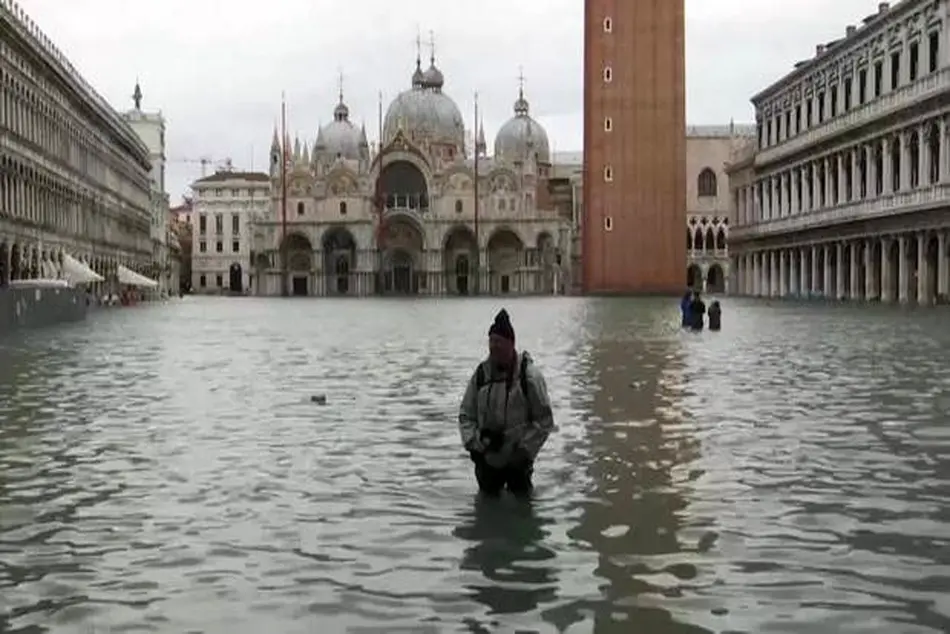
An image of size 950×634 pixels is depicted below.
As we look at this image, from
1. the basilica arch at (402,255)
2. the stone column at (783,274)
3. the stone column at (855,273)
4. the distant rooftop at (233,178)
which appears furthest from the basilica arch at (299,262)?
the stone column at (855,273)

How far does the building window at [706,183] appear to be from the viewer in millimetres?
122188

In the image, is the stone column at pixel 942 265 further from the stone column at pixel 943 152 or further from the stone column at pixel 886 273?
the stone column at pixel 886 273

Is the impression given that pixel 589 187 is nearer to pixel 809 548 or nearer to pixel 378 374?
pixel 378 374

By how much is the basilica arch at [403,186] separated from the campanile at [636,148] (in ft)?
116

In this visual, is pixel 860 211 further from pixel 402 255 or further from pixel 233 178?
pixel 233 178

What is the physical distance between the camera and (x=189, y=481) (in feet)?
35.9

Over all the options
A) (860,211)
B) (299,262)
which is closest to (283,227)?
(299,262)

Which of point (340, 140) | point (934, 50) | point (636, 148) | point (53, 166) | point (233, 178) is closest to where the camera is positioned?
point (934, 50)

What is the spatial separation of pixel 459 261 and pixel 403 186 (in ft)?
27.4

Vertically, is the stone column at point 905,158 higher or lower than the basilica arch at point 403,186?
lower

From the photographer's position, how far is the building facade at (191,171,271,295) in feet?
477

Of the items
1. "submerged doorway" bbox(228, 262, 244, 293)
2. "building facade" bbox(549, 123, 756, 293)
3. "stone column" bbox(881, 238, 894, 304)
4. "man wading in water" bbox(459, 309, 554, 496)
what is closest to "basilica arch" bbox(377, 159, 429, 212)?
"building facade" bbox(549, 123, 756, 293)

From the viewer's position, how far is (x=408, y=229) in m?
121

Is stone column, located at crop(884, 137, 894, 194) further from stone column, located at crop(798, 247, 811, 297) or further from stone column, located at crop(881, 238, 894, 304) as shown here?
stone column, located at crop(798, 247, 811, 297)
